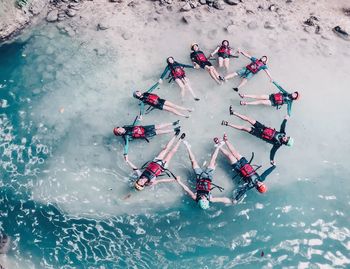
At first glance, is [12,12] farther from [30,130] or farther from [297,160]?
[297,160]

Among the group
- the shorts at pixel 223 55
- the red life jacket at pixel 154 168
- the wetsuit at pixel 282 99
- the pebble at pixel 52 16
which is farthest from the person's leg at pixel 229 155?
the pebble at pixel 52 16

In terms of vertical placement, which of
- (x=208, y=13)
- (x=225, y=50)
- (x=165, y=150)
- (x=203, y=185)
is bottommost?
(x=203, y=185)

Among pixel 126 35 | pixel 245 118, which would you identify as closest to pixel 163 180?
pixel 245 118

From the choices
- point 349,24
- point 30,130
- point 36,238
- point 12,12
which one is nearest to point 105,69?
point 30,130

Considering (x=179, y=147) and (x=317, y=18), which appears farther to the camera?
(x=317, y=18)

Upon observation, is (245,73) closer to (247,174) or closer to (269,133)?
(269,133)

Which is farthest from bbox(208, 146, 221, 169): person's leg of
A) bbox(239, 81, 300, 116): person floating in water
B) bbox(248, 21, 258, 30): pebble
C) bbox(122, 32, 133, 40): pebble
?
bbox(122, 32, 133, 40): pebble
